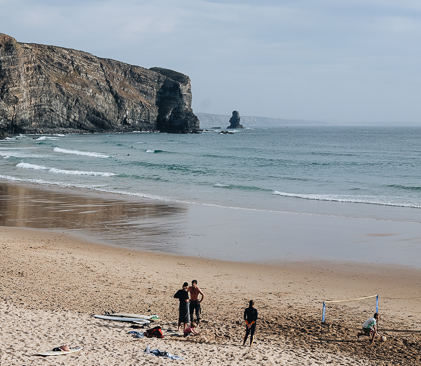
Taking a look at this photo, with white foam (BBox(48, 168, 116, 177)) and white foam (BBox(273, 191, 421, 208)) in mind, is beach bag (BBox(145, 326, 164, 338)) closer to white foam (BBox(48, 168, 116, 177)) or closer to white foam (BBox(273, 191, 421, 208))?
white foam (BBox(273, 191, 421, 208))

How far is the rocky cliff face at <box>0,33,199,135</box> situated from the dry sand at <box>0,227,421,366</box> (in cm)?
8747

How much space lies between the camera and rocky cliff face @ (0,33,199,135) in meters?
102

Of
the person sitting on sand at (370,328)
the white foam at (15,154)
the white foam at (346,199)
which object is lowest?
the person sitting on sand at (370,328)

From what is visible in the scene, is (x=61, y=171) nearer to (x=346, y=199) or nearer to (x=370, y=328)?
(x=346, y=199)

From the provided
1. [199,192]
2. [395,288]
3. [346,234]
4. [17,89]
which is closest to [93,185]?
[199,192]

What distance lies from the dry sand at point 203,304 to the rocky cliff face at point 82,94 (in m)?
87.5

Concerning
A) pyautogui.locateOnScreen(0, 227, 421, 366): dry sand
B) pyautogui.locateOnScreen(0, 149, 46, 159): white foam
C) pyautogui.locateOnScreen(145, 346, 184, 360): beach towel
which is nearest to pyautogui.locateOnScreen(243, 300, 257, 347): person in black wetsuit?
pyautogui.locateOnScreen(0, 227, 421, 366): dry sand

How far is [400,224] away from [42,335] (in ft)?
62.4

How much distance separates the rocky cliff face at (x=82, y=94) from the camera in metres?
102

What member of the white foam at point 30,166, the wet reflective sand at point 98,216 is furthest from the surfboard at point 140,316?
the white foam at point 30,166

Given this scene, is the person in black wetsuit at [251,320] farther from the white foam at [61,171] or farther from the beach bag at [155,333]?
the white foam at [61,171]

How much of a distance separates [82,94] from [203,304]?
11940cm

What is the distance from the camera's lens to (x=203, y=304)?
14211 mm

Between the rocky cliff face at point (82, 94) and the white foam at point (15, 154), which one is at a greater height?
the rocky cliff face at point (82, 94)
